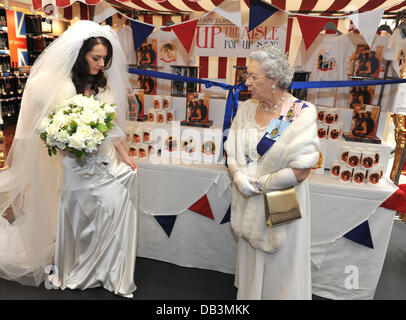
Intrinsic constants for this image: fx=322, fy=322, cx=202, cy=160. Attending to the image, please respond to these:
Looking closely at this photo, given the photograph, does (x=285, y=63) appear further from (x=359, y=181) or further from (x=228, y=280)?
(x=228, y=280)

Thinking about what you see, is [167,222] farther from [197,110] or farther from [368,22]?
[368,22]

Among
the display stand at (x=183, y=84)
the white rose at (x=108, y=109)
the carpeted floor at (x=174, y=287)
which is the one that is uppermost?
the display stand at (x=183, y=84)

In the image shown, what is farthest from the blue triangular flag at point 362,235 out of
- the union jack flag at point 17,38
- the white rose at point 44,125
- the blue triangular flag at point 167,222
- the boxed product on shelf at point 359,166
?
the union jack flag at point 17,38

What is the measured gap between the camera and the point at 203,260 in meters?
2.91

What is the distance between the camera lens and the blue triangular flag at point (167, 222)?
113 inches

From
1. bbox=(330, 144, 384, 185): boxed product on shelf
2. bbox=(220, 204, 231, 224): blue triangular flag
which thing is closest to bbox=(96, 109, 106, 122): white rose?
bbox=(220, 204, 231, 224): blue triangular flag

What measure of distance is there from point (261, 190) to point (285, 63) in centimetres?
74

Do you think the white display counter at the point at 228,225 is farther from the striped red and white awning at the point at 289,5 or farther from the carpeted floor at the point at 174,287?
the striped red and white awning at the point at 289,5

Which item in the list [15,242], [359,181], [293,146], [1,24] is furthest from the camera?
[1,24]

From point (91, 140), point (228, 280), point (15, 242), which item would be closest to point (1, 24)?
point (15, 242)

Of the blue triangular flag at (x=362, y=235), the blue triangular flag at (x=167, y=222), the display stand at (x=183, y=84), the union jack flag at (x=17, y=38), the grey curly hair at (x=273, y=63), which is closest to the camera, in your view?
the grey curly hair at (x=273, y=63)

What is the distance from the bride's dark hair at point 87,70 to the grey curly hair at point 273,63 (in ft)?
3.39

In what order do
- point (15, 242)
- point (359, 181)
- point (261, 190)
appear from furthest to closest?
A: point (15, 242) → point (359, 181) → point (261, 190)
